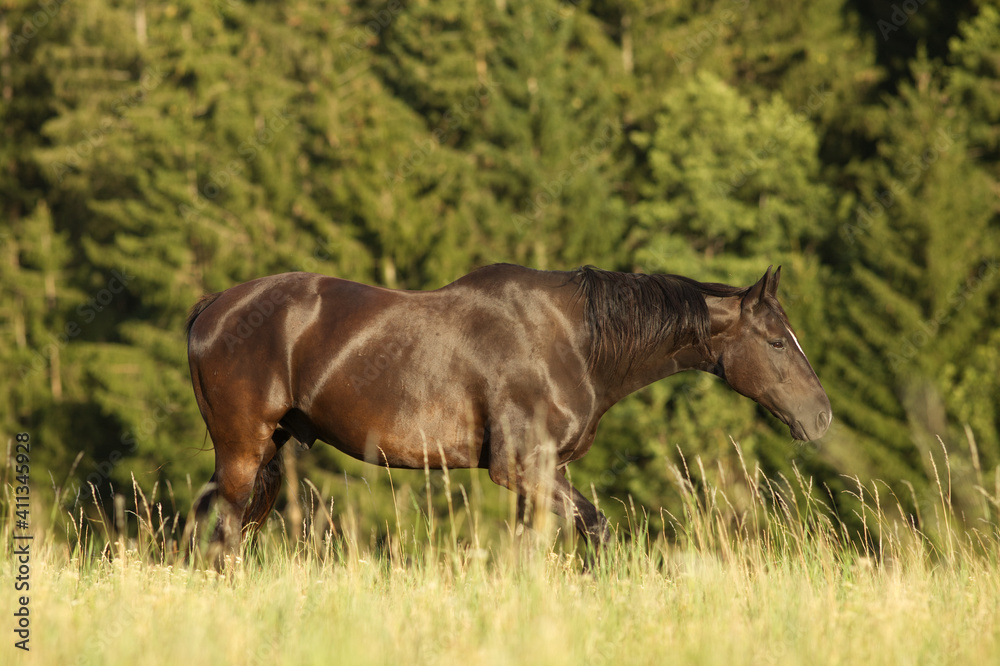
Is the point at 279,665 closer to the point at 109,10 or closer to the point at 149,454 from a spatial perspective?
the point at 149,454

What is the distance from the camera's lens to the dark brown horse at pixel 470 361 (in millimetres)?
5477

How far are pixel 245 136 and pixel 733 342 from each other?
23.5m

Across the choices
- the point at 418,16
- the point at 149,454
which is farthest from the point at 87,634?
the point at 418,16

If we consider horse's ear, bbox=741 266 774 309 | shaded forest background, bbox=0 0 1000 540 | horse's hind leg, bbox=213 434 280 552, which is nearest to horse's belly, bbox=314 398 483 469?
horse's hind leg, bbox=213 434 280 552

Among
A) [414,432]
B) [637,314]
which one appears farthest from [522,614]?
[637,314]

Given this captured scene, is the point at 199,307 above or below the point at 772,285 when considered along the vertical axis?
below

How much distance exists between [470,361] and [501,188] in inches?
969

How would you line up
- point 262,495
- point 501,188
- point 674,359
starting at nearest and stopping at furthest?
point 674,359 < point 262,495 < point 501,188

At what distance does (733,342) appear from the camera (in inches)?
227

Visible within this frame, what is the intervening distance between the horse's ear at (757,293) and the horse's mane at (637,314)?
88 millimetres

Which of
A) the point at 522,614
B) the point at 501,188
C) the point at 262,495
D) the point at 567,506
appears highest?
the point at 522,614

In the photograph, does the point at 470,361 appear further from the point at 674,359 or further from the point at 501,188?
the point at 501,188

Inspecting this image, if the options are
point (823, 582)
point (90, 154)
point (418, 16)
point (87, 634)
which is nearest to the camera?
point (87, 634)

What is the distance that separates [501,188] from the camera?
97.3 feet
